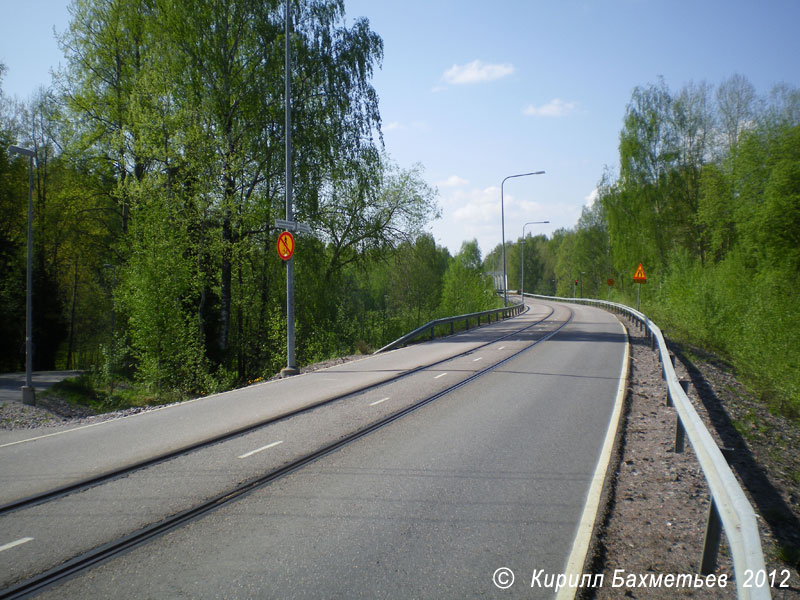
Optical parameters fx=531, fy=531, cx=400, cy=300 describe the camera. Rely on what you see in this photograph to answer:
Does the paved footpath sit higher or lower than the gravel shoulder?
lower

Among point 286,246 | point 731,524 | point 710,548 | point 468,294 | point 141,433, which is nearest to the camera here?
point 731,524

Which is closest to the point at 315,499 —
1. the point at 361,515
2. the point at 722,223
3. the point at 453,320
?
the point at 361,515

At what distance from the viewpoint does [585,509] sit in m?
4.86

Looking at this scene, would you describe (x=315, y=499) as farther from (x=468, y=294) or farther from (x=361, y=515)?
(x=468, y=294)

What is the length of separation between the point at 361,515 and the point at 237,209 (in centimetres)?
1831

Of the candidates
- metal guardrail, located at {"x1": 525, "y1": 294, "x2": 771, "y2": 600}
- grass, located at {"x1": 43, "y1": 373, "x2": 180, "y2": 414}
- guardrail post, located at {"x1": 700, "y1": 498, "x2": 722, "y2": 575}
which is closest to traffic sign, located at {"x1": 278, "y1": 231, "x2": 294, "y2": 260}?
grass, located at {"x1": 43, "y1": 373, "x2": 180, "y2": 414}

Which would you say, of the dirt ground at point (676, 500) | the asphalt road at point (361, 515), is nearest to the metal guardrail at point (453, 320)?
the dirt ground at point (676, 500)

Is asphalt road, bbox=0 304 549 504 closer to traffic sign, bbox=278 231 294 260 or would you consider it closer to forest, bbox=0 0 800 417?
traffic sign, bbox=278 231 294 260

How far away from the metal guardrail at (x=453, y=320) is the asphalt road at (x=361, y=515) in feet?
39.7

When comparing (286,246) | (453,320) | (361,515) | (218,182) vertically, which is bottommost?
(361,515)

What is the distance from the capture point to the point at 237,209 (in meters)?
21.1

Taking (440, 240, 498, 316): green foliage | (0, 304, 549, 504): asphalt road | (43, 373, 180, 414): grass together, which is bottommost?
(43, 373, 180, 414): grass

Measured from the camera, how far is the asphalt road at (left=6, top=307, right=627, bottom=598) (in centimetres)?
367

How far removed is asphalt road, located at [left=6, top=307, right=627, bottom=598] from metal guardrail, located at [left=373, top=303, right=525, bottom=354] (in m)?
12.1
